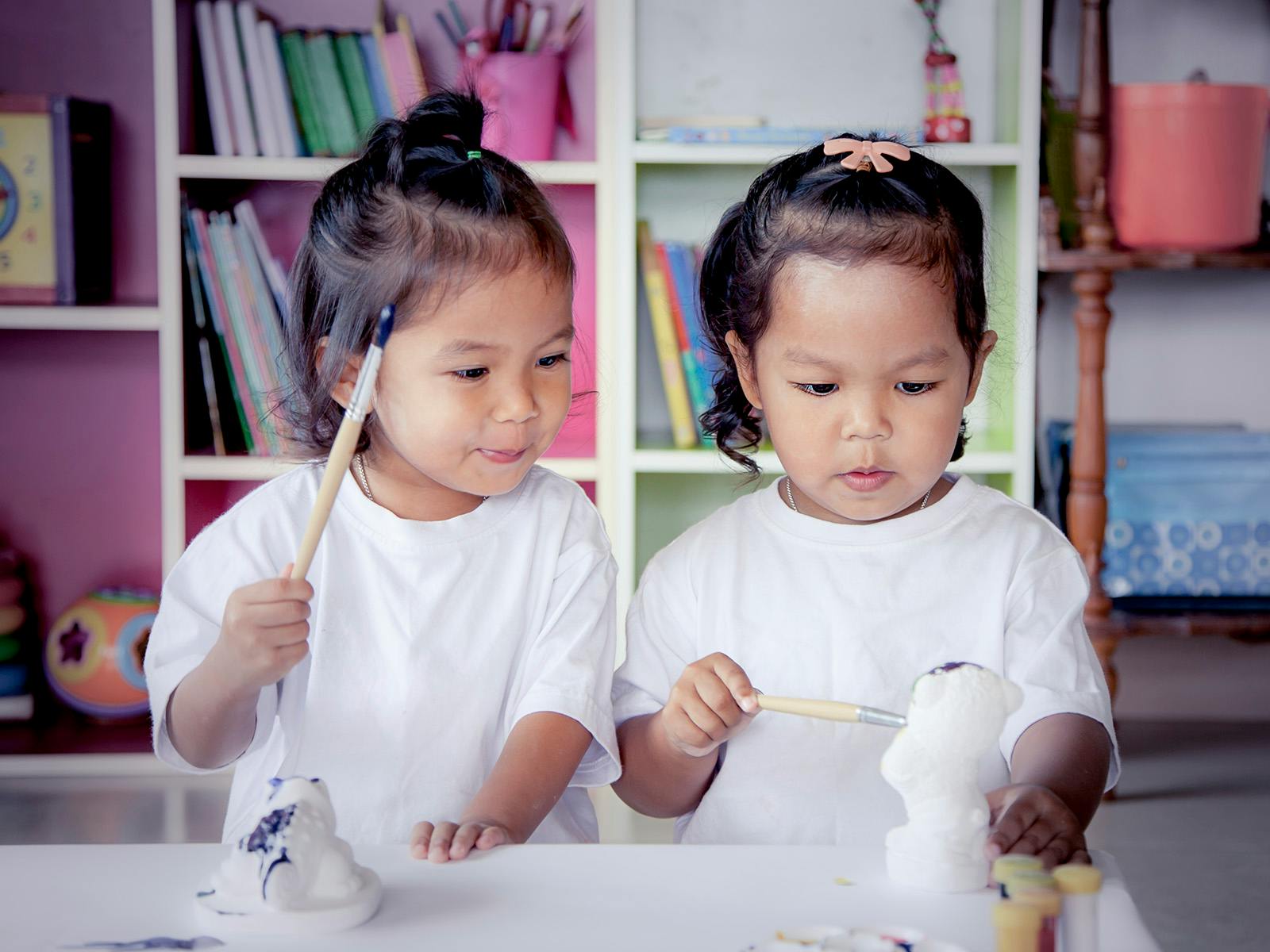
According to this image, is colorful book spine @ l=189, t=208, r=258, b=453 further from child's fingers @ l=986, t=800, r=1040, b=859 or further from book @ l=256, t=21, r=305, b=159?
child's fingers @ l=986, t=800, r=1040, b=859

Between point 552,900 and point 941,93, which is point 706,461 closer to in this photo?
point 941,93

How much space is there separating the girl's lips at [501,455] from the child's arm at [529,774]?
174 mm

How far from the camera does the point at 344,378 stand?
38.6 inches

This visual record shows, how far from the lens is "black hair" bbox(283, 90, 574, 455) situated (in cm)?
92

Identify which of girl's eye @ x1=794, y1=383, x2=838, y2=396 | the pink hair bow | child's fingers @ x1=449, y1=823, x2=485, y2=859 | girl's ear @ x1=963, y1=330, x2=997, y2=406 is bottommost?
child's fingers @ x1=449, y1=823, x2=485, y2=859

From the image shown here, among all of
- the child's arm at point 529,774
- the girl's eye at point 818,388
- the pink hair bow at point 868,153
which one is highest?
the pink hair bow at point 868,153

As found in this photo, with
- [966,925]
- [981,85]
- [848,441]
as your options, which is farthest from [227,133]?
[966,925]

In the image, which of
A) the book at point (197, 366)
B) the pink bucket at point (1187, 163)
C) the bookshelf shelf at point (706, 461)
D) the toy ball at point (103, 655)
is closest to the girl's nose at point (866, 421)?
the bookshelf shelf at point (706, 461)

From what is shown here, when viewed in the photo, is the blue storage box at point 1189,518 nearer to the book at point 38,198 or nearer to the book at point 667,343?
the book at point 667,343

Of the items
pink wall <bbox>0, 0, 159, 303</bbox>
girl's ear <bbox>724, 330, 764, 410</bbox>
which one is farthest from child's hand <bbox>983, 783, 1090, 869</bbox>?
pink wall <bbox>0, 0, 159, 303</bbox>

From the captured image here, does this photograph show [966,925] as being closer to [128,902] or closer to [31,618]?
[128,902]

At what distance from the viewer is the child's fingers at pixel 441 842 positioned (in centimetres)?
64

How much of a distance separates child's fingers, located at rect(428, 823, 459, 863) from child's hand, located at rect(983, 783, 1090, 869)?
0.91 feet

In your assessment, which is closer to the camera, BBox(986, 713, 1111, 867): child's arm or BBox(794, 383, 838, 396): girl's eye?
BBox(986, 713, 1111, 867): child's arm
